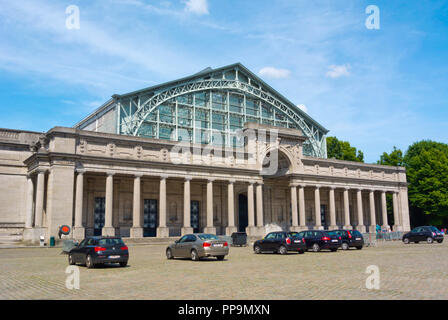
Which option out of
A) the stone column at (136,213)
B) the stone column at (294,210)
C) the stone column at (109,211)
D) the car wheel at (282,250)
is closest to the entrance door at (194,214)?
the stone column at (136,213)

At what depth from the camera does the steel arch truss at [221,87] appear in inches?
2028

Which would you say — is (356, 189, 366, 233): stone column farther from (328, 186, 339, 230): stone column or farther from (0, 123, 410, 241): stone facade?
(328, 186, 339, 230): stone column

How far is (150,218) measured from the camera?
46031mm

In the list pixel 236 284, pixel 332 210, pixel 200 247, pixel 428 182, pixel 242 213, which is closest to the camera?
pixel 236 284

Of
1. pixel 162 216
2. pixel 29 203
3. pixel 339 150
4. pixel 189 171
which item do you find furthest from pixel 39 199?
pixel 339 150

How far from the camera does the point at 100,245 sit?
17953mm

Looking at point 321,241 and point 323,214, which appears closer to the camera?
point 321,241

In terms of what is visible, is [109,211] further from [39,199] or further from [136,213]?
[39,199]

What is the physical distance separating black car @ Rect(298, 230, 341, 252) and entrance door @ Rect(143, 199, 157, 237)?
2199 cm

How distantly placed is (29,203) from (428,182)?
5811 cm

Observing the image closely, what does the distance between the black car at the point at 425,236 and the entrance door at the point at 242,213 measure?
2181 cm
